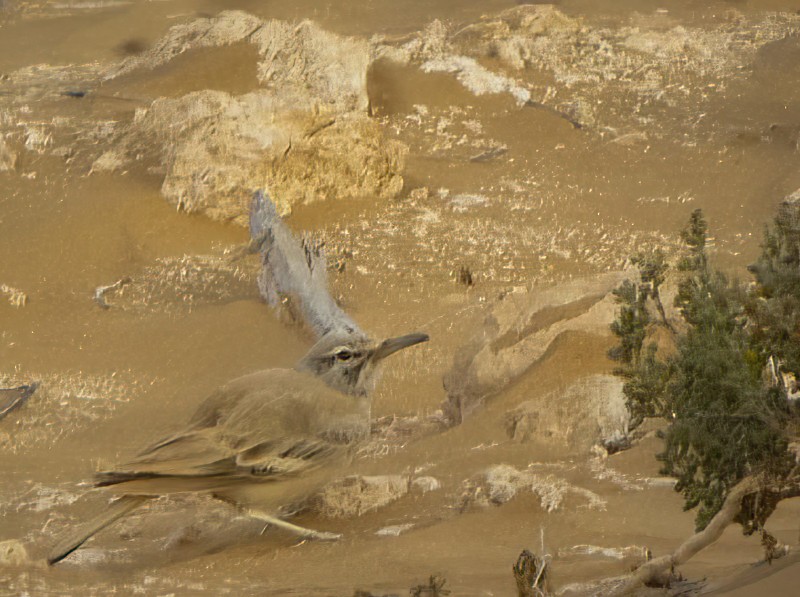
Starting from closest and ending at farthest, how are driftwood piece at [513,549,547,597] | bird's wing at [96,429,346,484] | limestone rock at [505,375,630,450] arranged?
bird's wing at [96,429,346,484] → driftwood piece at [513,549,547,597] → limestone rock at [505,375,630,450]

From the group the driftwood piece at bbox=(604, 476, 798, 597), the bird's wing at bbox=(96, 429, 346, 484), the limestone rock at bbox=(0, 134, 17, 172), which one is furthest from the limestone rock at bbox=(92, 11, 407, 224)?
the driftwood piece at bbox=(604, 476, 798, 597)

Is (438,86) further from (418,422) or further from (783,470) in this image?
(783,470)

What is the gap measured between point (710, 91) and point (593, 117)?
36 cm

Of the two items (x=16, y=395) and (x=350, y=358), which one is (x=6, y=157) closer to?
(x=16, y=395)

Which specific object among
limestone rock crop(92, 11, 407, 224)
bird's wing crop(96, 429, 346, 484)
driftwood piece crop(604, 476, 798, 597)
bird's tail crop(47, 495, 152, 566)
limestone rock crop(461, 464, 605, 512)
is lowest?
driftwood piece crop(604, 476, 798, 597)

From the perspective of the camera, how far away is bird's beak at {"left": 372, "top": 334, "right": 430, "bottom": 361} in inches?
112

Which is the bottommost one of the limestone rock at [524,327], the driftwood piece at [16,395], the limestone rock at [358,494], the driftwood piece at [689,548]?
the driftwood piece at [689,548]

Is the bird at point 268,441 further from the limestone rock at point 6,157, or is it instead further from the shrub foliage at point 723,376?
the limestone rock at point 6,157

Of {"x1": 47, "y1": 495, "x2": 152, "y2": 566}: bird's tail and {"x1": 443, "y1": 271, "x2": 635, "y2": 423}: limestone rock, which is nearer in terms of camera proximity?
{"x1": 47, "y1": 495, "x2": 152, "y2": 566}: bird's tail

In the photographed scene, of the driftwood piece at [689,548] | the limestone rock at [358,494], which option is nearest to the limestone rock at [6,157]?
the limestone rock at [358,494]

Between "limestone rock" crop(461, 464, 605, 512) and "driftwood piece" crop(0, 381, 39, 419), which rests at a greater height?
"driftwood piece" crop(0, 381, 39, 419)

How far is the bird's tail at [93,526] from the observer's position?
110 inches

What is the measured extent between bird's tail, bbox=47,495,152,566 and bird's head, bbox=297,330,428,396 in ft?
1.78

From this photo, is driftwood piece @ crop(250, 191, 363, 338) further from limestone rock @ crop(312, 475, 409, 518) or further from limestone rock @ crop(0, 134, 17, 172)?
limestone rock @ crop(0, 134, 17, 172)
